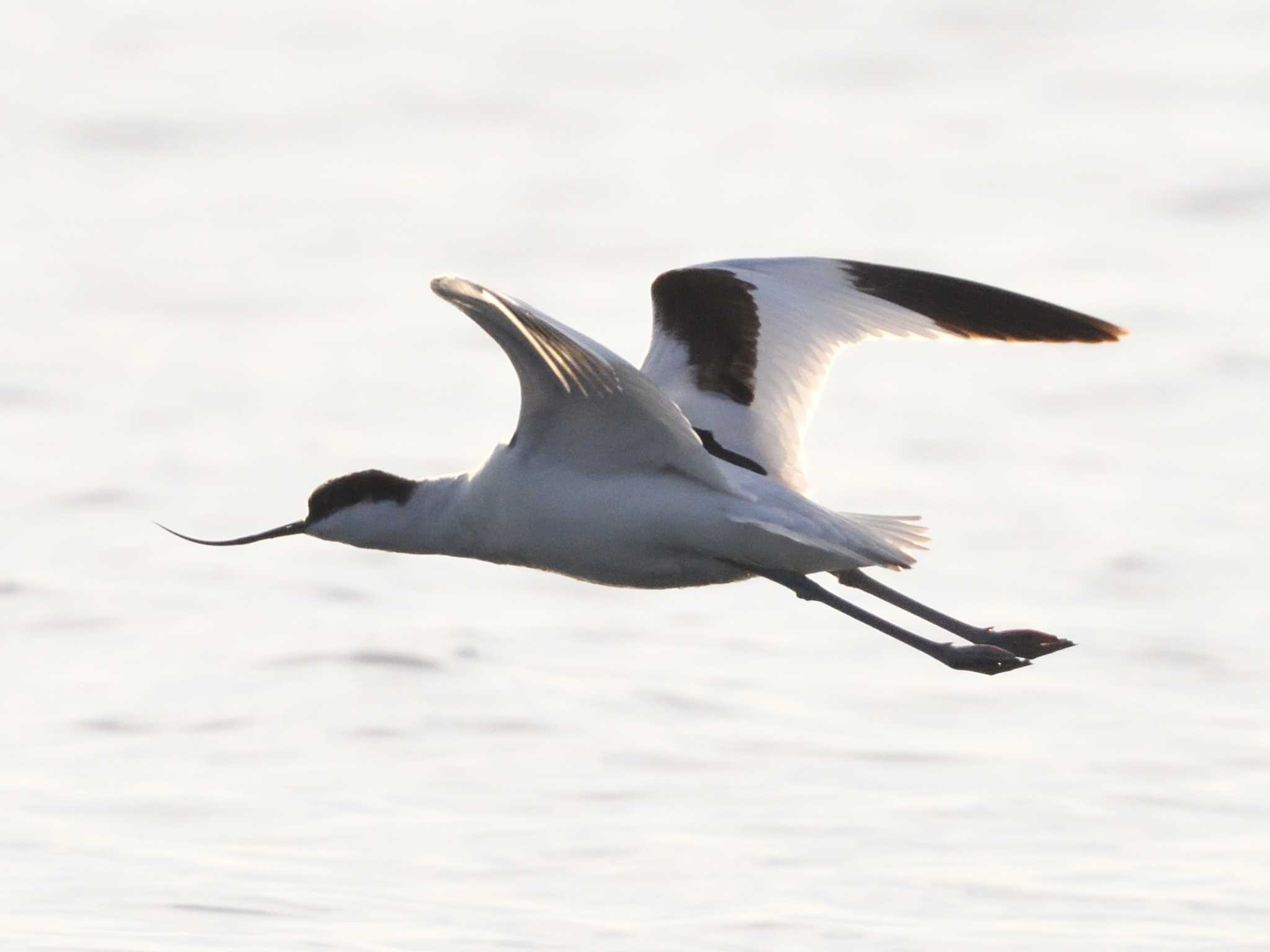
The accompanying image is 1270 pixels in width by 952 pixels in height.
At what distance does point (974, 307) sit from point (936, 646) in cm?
125

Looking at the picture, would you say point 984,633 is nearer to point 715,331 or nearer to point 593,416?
point 715,331

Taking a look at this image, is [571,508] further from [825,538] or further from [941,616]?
[941,616]

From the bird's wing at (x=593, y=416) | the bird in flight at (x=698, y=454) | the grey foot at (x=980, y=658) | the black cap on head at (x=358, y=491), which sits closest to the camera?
the bird's wing at (x=593, y=416)

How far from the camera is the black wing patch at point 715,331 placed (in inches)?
407

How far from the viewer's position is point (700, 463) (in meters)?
9.31

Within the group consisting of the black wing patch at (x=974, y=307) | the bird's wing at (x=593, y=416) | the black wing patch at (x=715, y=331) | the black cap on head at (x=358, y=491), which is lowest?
the black cap on head at (x=358, y=491)

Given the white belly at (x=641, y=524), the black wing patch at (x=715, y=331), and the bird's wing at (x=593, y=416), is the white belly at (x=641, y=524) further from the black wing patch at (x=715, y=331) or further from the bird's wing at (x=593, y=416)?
the black wing patch at (x=715, y=331)

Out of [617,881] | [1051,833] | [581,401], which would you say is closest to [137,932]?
[617,881]

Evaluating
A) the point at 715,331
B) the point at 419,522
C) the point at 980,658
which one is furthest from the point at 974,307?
the point at 419,522

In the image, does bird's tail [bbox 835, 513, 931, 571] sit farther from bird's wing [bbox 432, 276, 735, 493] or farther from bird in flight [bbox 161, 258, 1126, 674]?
bird's wing [bbox 432, 276, 735, 493]

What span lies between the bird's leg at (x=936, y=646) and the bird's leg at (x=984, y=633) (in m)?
0.04

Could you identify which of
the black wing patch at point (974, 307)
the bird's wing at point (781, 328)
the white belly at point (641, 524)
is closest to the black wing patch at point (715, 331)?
the bird's wing at point (781, 328)

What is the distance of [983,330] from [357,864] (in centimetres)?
307

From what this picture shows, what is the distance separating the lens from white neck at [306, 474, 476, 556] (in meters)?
9.66
